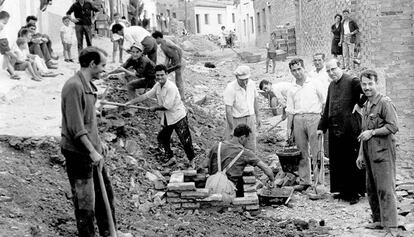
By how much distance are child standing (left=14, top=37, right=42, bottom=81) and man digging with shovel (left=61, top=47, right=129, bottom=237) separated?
6.76m

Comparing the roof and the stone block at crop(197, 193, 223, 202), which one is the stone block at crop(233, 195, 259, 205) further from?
the roof

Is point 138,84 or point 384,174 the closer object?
point 384,174

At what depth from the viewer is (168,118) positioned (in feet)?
29.0

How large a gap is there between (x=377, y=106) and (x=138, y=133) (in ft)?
15.0

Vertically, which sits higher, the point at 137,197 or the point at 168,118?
the point at 168,118

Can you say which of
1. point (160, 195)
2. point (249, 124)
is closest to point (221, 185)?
point (160, 195)

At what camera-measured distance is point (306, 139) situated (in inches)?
340

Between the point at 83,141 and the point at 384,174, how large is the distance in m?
3.21

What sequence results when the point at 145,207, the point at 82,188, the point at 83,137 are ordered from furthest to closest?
the point at 145,207
the point at 82,188
the point at 83,137

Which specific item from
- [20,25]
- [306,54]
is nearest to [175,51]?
[20,25]

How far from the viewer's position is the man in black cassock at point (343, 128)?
7.76 metres

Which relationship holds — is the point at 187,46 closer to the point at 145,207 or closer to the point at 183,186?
the point at 183,186

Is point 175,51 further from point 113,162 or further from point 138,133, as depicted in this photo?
point 113,162

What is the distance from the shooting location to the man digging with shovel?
16.0 feet
